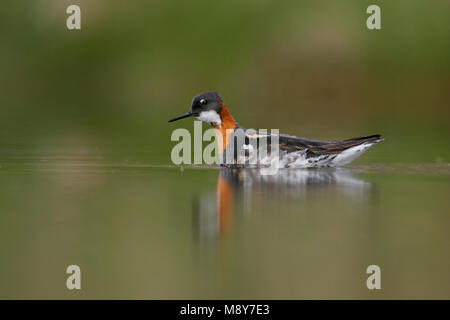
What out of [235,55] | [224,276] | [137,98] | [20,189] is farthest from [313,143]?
[137,98]

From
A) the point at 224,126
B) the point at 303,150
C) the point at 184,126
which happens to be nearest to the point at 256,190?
the point at 303,150

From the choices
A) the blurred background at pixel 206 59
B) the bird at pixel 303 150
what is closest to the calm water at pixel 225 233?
the bird at pixel 303 150

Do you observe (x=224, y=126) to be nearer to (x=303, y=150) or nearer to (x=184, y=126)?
(x=303, y=150)

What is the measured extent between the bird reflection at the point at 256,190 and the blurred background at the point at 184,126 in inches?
6.2

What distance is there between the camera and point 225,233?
759 cm

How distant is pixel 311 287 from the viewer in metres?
5.91

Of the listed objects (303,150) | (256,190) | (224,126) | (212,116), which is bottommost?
(256,190)

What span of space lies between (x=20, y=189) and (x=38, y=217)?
1.94 meters

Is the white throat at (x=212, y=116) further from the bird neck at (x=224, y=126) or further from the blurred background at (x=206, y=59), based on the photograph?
the blurred background at (x=206, y=59)

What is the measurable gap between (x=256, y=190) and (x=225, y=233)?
8.45ft

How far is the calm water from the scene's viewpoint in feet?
19.6

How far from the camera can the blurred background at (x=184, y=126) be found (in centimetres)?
640

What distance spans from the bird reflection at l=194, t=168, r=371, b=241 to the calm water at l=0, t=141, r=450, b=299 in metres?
0.02
